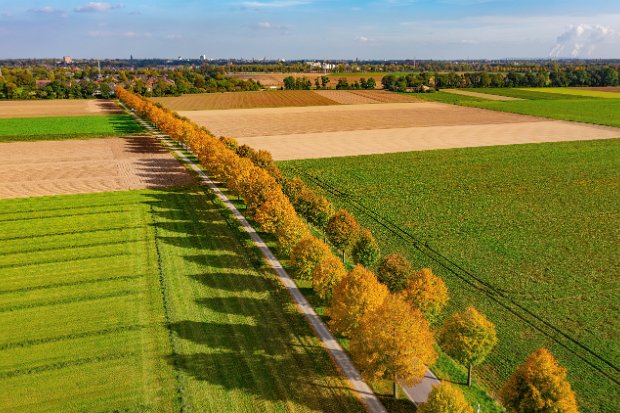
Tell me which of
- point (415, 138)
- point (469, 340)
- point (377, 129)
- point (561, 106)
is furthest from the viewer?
point (561, 106)

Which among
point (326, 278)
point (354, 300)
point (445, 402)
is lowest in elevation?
point (445, 402)

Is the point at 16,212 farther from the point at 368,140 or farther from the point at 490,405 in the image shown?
the point at 368,140

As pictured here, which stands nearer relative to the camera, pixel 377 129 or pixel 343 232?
pixel 343 232

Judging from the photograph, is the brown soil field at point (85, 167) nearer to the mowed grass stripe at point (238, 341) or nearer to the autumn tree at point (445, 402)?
the mowed grass stripe at point (238, 341)

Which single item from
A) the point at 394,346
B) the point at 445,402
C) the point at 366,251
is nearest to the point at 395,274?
the point at 366,251

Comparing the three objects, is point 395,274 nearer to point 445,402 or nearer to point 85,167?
point 445,402

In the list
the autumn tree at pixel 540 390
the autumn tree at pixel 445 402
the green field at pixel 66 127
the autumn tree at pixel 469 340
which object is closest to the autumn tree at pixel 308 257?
the autumn tree at pixel 469 340
